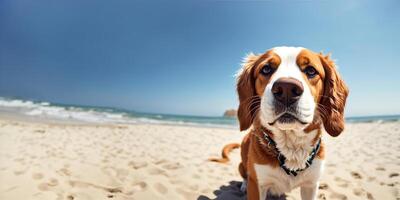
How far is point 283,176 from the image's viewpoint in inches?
79.4

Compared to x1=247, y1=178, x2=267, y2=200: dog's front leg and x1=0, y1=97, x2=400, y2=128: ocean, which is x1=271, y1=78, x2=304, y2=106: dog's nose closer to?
x1=247, y1=178, x2=267, y2=200: dog's front leg

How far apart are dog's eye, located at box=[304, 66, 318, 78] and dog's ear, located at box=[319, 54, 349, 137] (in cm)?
22

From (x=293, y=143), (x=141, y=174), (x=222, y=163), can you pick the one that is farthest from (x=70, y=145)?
(x=293, y=143)

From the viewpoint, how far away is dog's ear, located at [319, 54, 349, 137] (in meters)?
2.00

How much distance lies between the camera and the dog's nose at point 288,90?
1.56m

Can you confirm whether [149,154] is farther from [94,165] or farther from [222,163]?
[222,163]

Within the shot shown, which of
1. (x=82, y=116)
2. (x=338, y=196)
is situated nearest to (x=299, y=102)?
(x=338, y=196)

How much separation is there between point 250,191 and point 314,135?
76 centimetres

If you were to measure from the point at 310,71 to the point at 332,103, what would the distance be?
370mm

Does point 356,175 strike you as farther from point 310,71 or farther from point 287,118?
point 287,118

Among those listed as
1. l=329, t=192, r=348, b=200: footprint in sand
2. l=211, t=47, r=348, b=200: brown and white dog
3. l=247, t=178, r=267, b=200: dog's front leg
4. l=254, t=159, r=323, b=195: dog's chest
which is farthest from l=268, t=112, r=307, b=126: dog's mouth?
l=329, t=192, r=348, b=200: footprint in sand

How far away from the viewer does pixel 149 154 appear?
523 centimetres

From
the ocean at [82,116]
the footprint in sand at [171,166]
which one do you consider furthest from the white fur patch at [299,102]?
the ocean at [82,116]

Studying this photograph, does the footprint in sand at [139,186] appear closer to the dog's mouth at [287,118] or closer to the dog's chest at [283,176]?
the dog's chest at [283,176]
